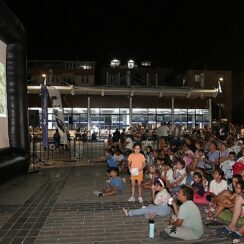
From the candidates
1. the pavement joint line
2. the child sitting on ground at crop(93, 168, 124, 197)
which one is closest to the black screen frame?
the pavement joint line

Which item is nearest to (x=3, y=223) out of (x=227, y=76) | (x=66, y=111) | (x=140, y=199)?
(x=140, y=199)

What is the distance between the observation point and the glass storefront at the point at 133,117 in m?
32.1

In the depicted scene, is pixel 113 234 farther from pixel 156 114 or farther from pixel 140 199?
pixel 156 114

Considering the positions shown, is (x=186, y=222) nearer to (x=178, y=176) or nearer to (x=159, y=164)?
(x=178, y=176)

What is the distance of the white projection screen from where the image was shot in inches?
373

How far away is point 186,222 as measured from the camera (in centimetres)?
620

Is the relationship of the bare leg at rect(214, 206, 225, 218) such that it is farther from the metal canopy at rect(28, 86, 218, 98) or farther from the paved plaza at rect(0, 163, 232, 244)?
the metal canopy at rect(28, 86, 218, 98)

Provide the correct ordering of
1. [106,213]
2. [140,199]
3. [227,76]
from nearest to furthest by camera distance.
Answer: [106,213], [140,199], [227,76]

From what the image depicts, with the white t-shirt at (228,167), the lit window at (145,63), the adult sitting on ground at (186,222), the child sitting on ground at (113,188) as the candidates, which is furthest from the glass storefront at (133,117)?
the adult sitting on ground at (186,222)

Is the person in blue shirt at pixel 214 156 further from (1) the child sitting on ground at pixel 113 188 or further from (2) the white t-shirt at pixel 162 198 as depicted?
(2) the white t-shirt at pixel 162 198

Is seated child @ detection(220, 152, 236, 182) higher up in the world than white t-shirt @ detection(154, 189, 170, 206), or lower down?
higher up

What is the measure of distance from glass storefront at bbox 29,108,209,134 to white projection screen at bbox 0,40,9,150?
21780 mm

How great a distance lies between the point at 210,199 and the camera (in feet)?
26.9

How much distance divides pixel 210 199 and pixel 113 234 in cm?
265
